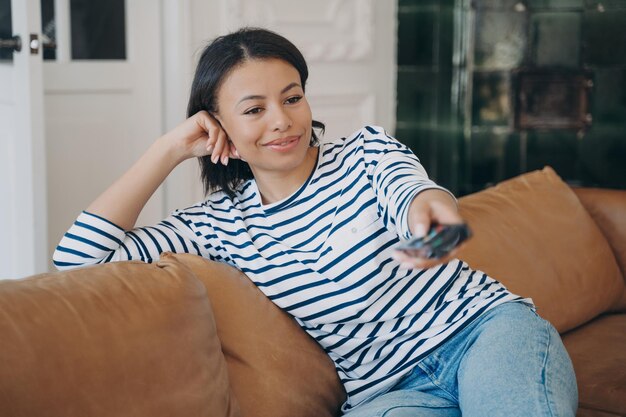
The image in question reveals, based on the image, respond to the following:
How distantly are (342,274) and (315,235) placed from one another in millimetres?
104

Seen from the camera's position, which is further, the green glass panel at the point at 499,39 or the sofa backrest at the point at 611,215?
the green glass panel at the point at 499,39

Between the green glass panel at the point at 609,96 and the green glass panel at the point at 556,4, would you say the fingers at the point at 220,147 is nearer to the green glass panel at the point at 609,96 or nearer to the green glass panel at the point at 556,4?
the green glass panel at the point at 556,4

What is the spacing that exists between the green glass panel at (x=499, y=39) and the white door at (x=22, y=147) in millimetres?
2012

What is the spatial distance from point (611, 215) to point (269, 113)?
1.43m

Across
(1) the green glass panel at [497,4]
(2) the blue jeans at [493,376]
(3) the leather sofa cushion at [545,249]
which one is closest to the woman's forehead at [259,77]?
(2) the blue jeans at [493,376]

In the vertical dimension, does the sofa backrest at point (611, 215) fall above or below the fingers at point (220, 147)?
below

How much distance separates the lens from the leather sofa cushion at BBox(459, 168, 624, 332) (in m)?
2.45

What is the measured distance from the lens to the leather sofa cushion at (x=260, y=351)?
5.86 feet

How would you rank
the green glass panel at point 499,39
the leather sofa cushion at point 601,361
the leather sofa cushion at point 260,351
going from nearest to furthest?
the leather sofa cushion at point 260,351 < the leather sofa cushion at point 601,361 < the green glass panel at point 499,39

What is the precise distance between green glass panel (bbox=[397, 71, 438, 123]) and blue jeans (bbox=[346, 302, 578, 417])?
8.61 feet

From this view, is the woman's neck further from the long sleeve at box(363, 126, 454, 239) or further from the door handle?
the door handle

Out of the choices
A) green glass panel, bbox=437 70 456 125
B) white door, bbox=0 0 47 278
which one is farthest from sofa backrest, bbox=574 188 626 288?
white door, bbox=0 0 47 278

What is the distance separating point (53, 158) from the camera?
3.33m

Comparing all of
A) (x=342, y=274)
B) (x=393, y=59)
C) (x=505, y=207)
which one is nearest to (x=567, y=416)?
(x=342, y=274)
